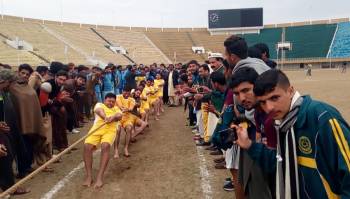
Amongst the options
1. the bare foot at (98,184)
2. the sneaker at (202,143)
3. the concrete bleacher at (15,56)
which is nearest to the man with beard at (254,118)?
the bare foot at (98,184)

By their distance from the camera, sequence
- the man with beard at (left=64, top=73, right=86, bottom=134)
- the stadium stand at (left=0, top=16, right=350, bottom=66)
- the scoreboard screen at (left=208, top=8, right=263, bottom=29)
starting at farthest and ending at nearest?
the scoreboard screen at (left=208, top=8, right=263, bottom=29), the stadium stand at (left=0, top=16, right=350, bottom=66), the man with beard at (left=64, top=73, right=86, bottom=134)

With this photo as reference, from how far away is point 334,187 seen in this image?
2.00 metres

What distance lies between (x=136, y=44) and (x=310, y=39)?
26929mm

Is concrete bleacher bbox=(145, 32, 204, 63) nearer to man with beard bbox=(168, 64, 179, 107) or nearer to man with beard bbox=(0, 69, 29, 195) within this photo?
man with beard bbox=(168, 64, 179, 107)

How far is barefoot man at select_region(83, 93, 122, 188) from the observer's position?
20.0 ft

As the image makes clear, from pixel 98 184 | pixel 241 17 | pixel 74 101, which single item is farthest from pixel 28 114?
pixel 241 17

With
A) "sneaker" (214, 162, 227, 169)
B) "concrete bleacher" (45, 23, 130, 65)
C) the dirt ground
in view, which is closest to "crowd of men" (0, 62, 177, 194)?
the dirt ground

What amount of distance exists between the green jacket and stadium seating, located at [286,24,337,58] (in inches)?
2351

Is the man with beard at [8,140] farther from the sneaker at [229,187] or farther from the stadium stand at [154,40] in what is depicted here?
the stadium stand at [154,40]

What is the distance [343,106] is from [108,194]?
33.9 ft

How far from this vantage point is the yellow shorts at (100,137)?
6238 millimetres

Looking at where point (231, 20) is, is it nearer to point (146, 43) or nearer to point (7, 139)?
point (146, 43)

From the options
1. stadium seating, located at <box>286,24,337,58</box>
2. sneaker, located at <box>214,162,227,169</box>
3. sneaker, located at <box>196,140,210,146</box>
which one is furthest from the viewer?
stadium seating, located at <box>286,24,337,58</box>

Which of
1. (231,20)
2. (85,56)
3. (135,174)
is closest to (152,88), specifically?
(135,174)
